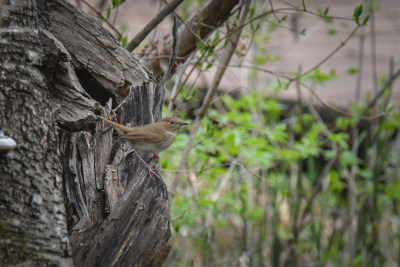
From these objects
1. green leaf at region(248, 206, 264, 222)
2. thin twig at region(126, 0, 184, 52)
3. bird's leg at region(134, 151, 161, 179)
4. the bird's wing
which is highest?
thin twig at region(126, 0, 184, 52)

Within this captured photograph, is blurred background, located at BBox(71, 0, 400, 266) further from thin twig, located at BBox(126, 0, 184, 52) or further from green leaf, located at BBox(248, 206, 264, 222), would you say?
thin twig, located at BBox(126, 0, 184, 52)

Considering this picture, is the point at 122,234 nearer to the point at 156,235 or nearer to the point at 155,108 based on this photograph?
the point at 156,235

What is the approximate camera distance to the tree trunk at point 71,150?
1968 mm

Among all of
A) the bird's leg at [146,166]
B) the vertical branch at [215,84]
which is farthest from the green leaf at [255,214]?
the bird's leg at [146,166]

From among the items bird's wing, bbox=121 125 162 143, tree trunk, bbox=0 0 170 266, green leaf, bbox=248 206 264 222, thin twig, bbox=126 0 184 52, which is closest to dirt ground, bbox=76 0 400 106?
green leaf, bbox=248 206 264 222

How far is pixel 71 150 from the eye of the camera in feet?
7.39

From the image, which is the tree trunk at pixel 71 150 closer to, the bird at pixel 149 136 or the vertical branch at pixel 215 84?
the bird at pixel 149 136

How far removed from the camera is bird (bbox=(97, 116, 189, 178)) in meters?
2.50

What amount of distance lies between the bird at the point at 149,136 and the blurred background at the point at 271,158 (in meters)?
0.54

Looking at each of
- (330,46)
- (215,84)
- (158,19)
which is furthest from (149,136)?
(330,46)

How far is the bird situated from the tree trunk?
0.17ft

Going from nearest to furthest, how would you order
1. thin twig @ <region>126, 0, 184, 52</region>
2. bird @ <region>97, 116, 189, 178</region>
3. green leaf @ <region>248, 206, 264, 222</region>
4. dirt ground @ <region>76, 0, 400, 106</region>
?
bird @ <region>97, 116, 189, 178</region>
thin twig @ <region>126, 0, 184, 52</region>
green leaf @ <region>248, 206, 264, 222</region>
dirt ground @ <region>76, 0, 400, 106</region>

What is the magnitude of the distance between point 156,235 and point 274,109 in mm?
3045

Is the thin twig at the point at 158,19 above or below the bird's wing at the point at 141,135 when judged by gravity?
above
